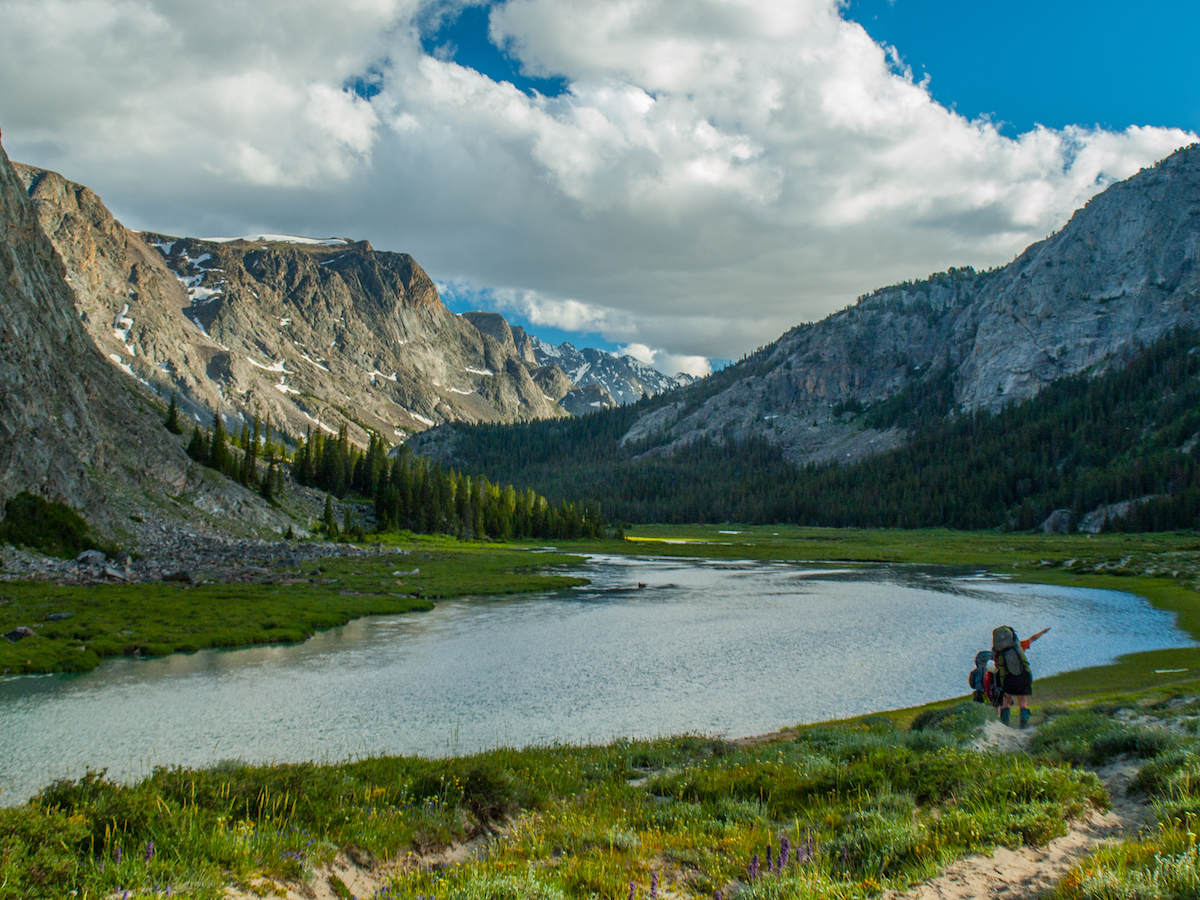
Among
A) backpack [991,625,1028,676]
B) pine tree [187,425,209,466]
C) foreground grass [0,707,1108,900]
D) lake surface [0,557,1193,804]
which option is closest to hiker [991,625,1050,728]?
backpack [991,625,1028,676]

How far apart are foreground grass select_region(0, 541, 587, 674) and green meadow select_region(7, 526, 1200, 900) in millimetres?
22700

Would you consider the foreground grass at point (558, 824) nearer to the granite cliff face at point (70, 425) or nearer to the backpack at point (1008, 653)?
the backpack at point (1008, 653)

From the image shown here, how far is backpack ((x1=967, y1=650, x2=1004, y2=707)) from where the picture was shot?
19172 mm

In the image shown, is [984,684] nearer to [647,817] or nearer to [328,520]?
[647,817]

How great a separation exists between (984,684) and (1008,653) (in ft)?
8.57

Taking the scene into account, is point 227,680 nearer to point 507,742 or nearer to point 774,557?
point 507,742

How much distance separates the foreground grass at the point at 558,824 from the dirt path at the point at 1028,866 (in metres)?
0.20

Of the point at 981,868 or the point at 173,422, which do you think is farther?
the point at 173,422

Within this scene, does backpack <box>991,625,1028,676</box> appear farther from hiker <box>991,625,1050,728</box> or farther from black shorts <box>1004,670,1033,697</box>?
black shorts <box>1004,670,1033,697</box>

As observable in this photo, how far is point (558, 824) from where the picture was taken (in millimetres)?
11055

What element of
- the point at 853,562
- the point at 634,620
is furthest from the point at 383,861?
the point at 853,562

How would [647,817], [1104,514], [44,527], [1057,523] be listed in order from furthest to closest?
[1057,523]
[1104,514]
[44,527]
[647,817]

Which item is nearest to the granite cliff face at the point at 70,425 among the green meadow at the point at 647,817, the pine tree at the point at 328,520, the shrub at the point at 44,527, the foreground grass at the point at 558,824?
the shrub at the point at 44,527

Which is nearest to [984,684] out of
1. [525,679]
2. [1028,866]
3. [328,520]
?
[1028,866]
